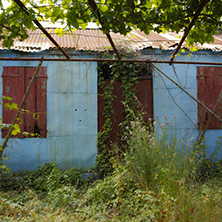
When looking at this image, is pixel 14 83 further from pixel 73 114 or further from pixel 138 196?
pixel 138 196

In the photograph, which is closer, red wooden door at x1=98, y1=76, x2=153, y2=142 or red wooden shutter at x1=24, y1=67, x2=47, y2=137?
red wooden shutter at x1=24, y1=67, x2=47, y2=137

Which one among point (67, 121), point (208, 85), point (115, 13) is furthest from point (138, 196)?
point (208, 85)

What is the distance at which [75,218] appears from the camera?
3.44m

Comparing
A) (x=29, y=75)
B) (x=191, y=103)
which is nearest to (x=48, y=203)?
(x=29, y=75)

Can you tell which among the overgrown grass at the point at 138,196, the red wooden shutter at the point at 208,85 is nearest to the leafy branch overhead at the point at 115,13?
the overgrown grass at the point at 138,196

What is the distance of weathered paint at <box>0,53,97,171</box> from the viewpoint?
219 inches

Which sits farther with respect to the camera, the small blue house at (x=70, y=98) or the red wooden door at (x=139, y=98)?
the red wooden door at (x=139, y=98)

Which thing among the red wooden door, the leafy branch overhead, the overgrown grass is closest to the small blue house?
the red wooden door

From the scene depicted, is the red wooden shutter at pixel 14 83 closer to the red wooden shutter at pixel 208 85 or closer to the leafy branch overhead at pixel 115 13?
the leafy branch overhead at pixel 115 13

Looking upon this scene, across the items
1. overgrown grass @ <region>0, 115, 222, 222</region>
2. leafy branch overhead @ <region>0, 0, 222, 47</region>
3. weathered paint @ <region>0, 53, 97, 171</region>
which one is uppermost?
leafy branch overhead @ <region>0, 0, 222, 47</region>

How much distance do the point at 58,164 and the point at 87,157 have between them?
2.24 ft

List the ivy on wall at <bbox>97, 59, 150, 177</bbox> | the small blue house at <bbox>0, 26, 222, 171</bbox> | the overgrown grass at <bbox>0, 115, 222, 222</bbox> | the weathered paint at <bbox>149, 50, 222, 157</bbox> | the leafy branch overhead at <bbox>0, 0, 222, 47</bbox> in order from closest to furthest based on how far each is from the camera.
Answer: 1. the leafy branch overhead at <bbox>0, 0, 222, 47</bbox>
2. the overgrown grass at <bbox>0, 115, 222, 222</bbox>
3. the small blue house at <bbox>0, 26, 222, 171</bbox>
4. the ivy on wall at <bbox>97, 59, 150, 177</bbox>
5. the weathered paint at <bbox>149, 50, 222, 157</bbox>

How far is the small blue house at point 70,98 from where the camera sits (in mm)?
5543

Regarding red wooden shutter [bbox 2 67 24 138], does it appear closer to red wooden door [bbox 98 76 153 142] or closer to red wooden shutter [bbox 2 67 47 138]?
red wooden shutter [bbox 2 67 47 138]
